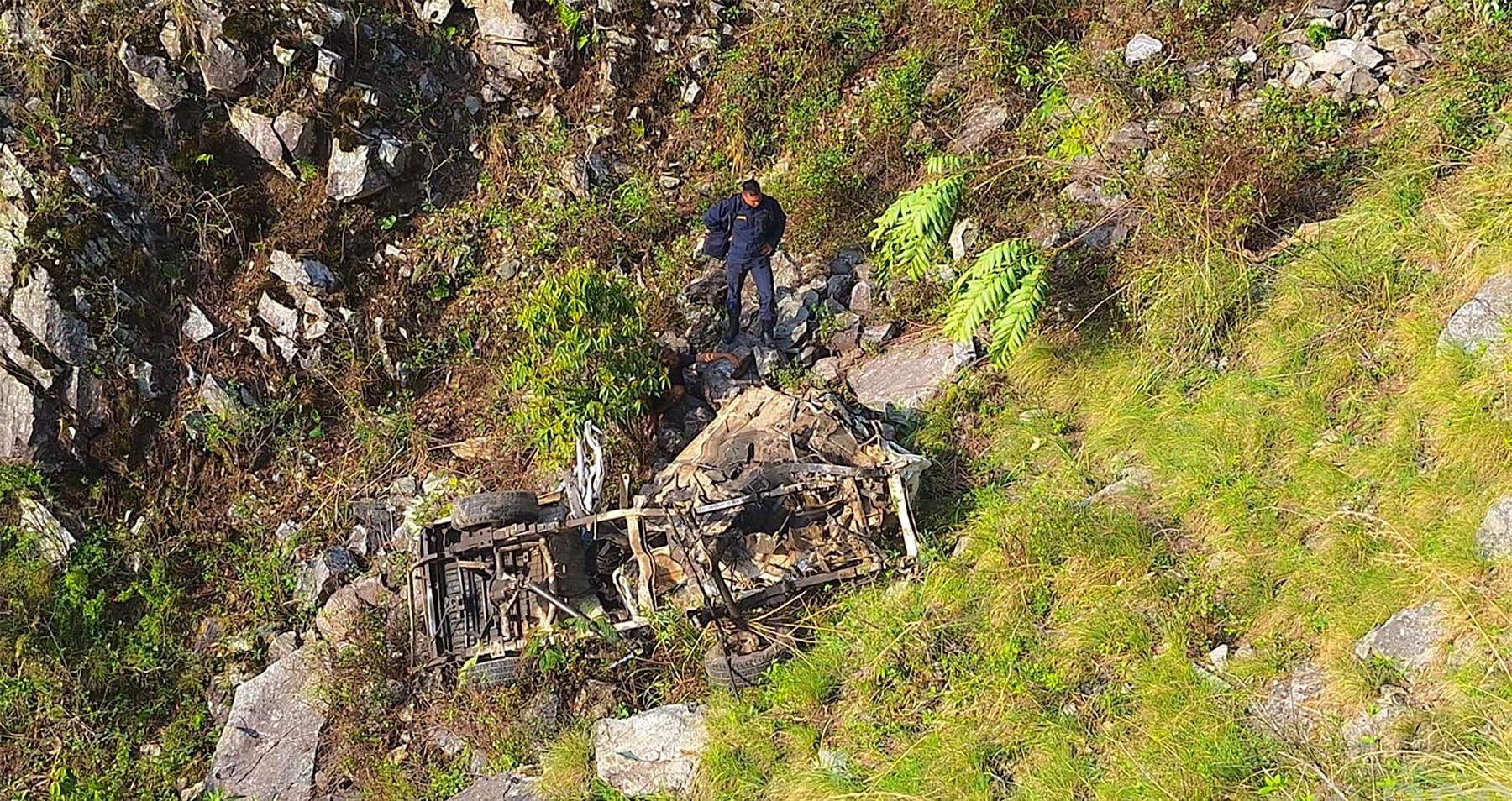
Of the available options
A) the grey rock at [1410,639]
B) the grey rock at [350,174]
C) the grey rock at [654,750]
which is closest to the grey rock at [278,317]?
the grey rock at [350,174]

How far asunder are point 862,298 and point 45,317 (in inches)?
247

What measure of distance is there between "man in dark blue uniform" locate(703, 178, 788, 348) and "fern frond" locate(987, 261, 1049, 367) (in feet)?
6.10

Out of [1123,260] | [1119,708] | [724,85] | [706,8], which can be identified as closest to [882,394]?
[1123,260]

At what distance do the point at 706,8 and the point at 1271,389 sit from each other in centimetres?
640

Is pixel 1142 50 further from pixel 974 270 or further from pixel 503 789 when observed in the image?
pixel 503 789

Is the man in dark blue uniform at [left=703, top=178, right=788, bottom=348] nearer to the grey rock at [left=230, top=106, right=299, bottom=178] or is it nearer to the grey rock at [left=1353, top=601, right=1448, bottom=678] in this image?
the grey rock at [left=230, top=106, right=299, bottom=178]

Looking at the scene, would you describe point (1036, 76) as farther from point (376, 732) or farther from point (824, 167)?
point (376, 732)

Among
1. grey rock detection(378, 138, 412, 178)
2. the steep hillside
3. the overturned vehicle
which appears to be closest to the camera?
the steep hillside

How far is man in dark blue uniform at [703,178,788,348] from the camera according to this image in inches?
288

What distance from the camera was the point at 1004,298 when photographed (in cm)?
630

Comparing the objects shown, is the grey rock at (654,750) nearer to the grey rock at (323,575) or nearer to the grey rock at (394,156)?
the grey rock at (323,575)

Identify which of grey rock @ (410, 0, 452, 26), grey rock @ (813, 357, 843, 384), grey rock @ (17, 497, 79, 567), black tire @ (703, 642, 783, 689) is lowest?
black tire @ (703, 642, 783, 689)

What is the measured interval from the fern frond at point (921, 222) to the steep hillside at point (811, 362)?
0.05m

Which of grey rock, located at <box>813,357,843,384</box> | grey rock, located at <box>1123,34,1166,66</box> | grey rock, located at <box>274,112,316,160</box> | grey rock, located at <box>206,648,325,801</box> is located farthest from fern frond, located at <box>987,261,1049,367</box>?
grey rock, located at <box>274,112,316,160</box>
